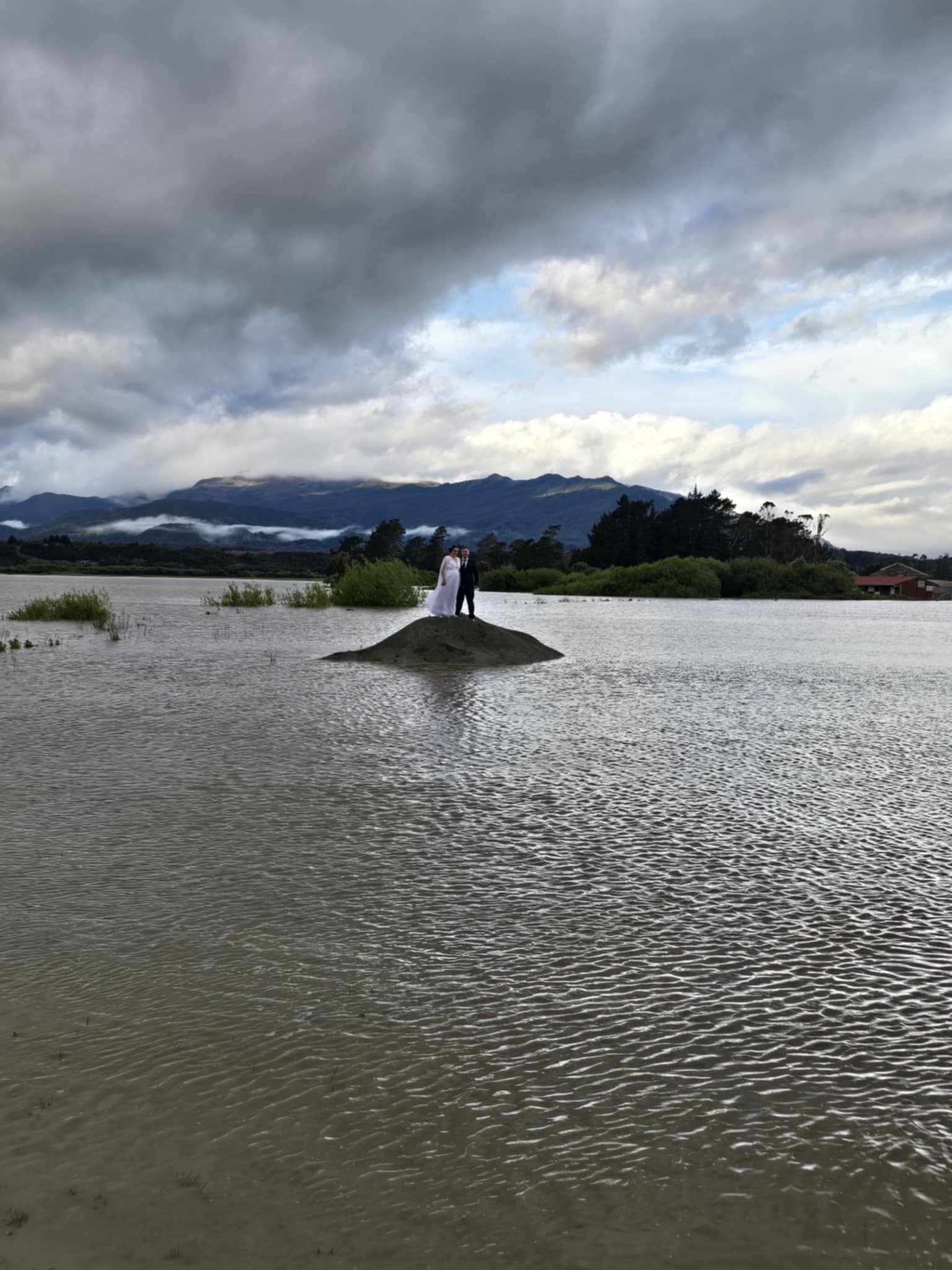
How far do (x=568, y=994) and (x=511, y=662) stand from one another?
1845cm

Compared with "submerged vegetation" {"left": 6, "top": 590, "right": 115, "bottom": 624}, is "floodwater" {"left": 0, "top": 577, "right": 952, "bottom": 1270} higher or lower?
lower

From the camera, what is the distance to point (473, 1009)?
170 inches

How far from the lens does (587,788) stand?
898cm

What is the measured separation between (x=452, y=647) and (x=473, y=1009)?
18.5 meters

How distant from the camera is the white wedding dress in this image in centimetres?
2761

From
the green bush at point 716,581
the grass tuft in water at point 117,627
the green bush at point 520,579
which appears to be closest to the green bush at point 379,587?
the grass tuft in water at point 117,627

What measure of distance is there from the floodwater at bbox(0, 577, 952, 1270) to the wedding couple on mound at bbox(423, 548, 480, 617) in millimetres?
16934

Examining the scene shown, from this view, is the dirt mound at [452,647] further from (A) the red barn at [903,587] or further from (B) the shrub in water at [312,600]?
(A) the red barn at [903,587]

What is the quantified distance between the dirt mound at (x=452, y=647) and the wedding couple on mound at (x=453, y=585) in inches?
135

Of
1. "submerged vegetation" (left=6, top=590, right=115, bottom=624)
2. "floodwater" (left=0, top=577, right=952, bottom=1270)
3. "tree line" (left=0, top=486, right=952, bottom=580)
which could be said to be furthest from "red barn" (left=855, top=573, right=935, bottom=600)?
"floodwater" (left=0, top=577, right=952, bottom=1270)

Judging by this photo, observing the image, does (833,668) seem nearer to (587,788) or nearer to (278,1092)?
(587,788)

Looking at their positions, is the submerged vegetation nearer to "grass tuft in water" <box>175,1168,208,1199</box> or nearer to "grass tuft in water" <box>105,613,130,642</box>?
"grass tuft in water" <box>105,613,130,642</box>

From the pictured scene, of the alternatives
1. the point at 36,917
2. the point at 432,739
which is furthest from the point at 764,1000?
the point at 432,739

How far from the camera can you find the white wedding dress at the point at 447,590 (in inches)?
1087
